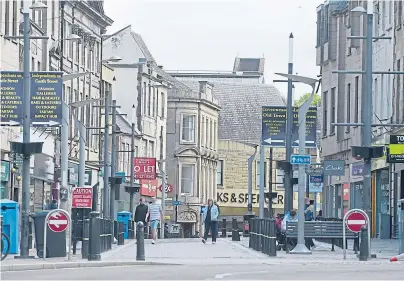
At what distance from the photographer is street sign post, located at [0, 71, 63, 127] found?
123 ft

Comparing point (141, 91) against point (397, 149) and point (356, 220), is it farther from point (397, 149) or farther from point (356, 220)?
point (356, 220)

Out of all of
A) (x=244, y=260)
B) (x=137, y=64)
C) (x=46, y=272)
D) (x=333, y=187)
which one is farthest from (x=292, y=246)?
(x=137, y=64)

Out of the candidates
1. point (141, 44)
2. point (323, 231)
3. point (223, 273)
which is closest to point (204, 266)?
point (223, 273)

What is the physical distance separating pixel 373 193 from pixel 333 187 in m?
→ 12.3

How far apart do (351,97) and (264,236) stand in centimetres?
3220

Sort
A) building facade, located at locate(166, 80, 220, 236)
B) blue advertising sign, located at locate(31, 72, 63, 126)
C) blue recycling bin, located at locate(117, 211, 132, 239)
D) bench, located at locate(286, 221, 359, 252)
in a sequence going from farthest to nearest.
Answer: building facade, located at locate(166, 80, 220, 236), blue recycling bin, located at locate(117, 211, 132, 239), blue advertising sign, located at locate(31, 72, 63, 126), bench, located at locate(286, 221, 359, 252)

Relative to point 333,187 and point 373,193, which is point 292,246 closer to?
point 373,193

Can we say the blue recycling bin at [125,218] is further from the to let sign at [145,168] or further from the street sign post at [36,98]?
the street sign post at [36,98]

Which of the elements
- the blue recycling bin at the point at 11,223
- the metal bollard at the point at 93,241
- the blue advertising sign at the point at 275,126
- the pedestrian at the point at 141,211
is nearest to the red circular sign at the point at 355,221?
the metal bollard at the point at 93,241

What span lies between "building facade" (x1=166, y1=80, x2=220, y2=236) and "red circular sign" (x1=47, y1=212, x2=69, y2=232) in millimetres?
78458

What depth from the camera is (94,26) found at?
7894 cm

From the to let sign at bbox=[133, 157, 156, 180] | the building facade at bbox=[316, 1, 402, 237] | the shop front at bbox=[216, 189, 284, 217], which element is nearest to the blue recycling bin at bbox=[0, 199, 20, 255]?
the building facade at bbox=[316, 1, 402, 237]

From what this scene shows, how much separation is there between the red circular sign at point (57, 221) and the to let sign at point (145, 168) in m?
49.7

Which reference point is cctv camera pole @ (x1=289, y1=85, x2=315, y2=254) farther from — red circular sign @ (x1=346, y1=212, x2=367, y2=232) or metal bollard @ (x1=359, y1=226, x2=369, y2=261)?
metal bollard @ (x1=359, y1=226, x2=369, y2=261)
